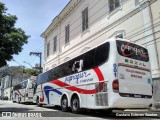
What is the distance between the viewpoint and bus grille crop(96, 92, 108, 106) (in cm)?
979

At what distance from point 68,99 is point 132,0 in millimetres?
8767

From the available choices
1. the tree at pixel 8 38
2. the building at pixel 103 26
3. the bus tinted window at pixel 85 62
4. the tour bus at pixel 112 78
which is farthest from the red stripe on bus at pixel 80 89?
the building at pixel 103 26

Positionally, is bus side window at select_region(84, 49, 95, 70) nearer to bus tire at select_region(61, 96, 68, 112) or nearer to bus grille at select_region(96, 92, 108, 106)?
bus grille at select_region(96, 92, 108, 106)

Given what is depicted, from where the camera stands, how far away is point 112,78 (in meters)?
9.59

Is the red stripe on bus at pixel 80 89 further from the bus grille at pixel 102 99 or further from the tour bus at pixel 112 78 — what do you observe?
the bus grille at pixel 102 99

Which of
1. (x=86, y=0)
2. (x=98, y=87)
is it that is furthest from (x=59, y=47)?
(x=98, y=87)

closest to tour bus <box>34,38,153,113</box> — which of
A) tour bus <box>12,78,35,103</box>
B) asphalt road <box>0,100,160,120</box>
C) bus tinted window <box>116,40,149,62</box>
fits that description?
bus tinted window <box>116,40,149,62</box>

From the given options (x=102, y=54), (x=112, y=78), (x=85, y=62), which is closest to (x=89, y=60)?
(x=85, y=62)

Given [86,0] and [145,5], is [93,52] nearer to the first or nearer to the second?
[145,5]

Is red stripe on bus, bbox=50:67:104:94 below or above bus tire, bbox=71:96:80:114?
above

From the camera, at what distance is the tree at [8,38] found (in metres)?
14.9

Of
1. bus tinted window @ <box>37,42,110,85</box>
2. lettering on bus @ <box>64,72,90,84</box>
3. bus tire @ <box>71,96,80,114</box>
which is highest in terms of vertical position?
bus tinted window @ <box>37,42,110,85</box>

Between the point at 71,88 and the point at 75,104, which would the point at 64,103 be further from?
the point at 75,104

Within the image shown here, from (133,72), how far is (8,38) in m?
8.59
